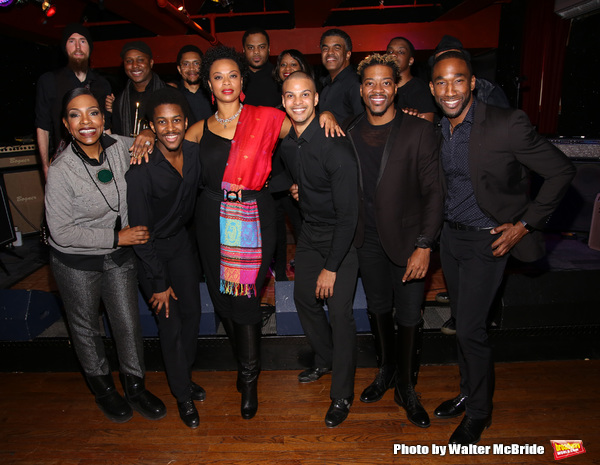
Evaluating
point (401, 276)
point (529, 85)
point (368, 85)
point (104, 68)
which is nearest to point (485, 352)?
point (401, 276)

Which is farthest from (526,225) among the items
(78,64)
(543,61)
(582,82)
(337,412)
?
(543,61)

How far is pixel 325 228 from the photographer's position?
228 centimetres

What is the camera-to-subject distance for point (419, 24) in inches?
342

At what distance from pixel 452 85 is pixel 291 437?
1926 mm

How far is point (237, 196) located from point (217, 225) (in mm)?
212

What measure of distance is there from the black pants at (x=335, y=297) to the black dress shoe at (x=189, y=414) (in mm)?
767

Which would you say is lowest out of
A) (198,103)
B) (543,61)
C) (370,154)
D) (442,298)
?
(442,298)

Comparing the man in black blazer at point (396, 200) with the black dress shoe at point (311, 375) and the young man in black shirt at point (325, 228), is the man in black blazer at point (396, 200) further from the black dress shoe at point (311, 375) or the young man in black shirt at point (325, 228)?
the black dress shoe at point (311, 375)

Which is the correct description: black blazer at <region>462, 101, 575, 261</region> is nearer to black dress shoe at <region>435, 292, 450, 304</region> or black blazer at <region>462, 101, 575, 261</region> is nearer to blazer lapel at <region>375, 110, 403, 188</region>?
blazer lapel at <region>375, 110, 403, 188</region>

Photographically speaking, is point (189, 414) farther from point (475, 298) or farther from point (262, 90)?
point (262, 90)

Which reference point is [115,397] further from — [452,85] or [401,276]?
[452,85]

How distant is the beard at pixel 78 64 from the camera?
→ 306 centimetres

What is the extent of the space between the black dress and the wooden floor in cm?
58

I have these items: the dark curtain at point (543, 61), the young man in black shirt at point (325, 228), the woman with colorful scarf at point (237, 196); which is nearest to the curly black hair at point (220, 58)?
A: the woman with colorful scarf at point (237, 196)
